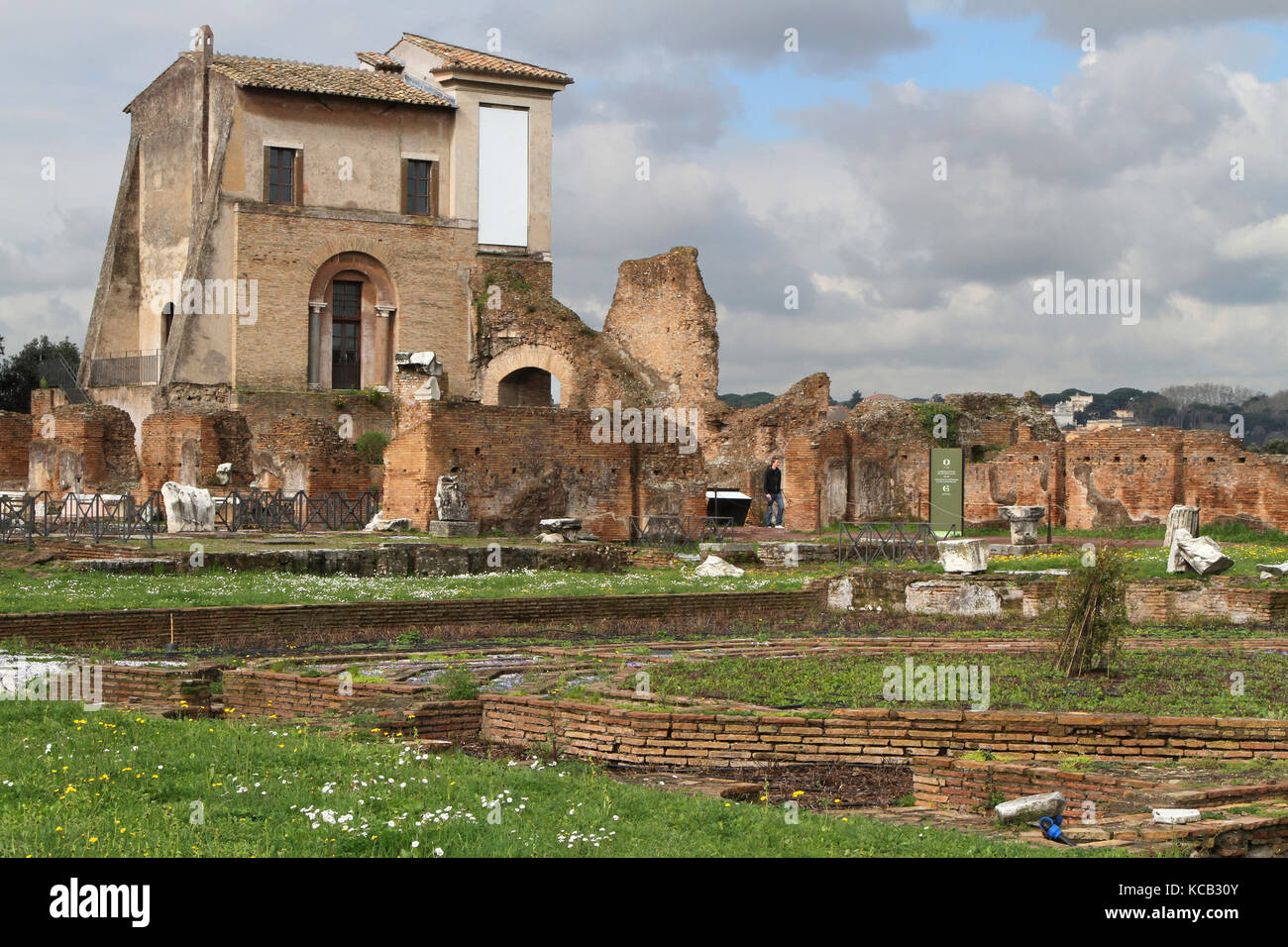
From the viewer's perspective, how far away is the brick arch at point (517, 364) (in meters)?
34.6

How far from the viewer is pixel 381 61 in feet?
123

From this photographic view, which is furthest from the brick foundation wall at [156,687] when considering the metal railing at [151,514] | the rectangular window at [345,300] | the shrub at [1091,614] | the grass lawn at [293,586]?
the rectangular window at [345,300]

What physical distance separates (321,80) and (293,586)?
21.3 meters

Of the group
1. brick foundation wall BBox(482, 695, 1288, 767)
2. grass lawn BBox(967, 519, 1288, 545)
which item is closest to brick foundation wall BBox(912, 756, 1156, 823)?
brick foundation wall BBox(482, 695, 1288, 767)

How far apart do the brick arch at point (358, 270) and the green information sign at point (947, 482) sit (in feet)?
51.9

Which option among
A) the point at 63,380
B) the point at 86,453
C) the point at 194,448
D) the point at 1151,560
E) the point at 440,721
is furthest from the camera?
the point at 63,380

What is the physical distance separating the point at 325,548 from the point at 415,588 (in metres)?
2.85

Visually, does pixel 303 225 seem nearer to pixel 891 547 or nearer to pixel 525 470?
pixel 525 470

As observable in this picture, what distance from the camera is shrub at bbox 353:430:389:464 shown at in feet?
99.6

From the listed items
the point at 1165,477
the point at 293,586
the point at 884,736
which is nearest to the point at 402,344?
the point at 1165,477

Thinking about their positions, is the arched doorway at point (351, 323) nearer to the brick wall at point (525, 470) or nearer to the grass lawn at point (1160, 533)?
the brick wall at point (525, 470)

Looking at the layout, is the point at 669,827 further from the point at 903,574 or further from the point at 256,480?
the point at 256,480
